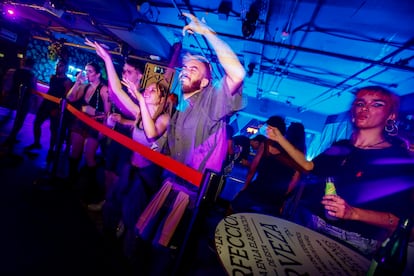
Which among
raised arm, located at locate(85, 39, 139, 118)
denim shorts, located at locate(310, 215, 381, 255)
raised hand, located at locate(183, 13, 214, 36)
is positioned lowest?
denim shorts, located at locate(310, 215, 381, 255)

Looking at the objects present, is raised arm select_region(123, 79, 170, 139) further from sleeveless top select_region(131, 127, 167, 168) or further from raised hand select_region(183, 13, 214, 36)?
raised hand select_region(183, 13, 214, 36)

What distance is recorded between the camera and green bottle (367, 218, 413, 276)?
72cm

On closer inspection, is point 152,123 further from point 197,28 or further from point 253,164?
point 197,28

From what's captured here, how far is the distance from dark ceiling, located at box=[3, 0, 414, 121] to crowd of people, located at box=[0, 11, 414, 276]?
2.70 m

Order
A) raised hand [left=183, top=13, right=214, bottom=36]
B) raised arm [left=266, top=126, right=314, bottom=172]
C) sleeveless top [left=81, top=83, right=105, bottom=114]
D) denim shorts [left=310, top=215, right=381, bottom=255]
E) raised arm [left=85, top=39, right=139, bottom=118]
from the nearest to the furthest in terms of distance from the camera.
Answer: denim shorts [left=310, top=215, right=381, bottom=255], raised arm [left=266, top=126, right=314, bottom=172], raised hand [left=183, top=13, right=214, bottom=36], raised arm [left=85, top=39, right=139, bottom=118], sleeveless top [left=81, top=83, right=105, bottom=114]

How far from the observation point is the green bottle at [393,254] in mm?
717

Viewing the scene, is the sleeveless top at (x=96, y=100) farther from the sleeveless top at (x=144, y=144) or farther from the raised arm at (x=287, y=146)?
the raised arm at (x=287, y=146)

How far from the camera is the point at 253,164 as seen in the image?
2.81 m

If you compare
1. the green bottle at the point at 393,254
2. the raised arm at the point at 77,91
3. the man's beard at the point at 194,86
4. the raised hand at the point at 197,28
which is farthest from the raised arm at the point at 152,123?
the green bottle at the point at 393,254

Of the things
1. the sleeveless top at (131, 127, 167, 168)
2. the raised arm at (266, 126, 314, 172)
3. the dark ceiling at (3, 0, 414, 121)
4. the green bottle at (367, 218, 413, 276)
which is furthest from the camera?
the dark ceiling at (3, 0, 414, 121)

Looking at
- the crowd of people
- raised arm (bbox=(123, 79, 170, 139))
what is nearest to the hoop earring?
the crowd of people

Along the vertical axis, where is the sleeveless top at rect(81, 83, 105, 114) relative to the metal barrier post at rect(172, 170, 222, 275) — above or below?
above

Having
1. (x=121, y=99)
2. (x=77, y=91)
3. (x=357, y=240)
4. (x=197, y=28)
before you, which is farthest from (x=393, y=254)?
(x=77, y=91)

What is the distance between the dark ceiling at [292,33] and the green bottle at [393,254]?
411 cm
